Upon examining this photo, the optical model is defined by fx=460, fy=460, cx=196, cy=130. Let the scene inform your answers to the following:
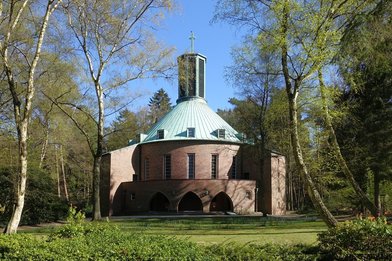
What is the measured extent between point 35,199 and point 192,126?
1902 cm

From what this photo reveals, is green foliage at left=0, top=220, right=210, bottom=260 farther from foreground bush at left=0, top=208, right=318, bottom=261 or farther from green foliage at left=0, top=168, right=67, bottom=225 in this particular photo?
green foliage at left=0, top=168, right=67, bottom=225

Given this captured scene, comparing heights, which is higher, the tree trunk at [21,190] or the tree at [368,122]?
the tree at [368,122]

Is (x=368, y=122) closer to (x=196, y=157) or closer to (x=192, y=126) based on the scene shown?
(x=196, y=157)

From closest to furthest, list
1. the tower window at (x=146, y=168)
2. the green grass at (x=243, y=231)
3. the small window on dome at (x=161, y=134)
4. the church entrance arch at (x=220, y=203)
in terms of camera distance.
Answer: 1. the green grass at (x=243, y=231)
2. the church entrance arch at (x=220, y=203)
3. the small window on dome at (x=161, y=134)
4. the tower window at (x=146, y=168)

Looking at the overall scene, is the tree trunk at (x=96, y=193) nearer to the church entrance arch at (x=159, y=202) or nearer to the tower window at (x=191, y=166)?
the tower window at (x=191, y=166)

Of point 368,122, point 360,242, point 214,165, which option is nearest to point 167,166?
point 214,165

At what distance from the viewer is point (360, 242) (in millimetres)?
8172

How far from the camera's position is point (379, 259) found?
26.0ft

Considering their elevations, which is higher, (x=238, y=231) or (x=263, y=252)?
(x=263, y=252)

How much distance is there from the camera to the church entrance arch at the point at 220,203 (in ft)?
141

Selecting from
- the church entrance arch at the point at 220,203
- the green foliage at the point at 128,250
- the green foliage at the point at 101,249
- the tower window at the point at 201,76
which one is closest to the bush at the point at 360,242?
the green foliage at the point at 128,250

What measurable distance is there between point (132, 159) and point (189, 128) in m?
6.66

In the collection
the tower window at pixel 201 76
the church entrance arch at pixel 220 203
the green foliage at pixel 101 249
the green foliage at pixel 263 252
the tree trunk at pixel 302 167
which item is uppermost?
the tower window at pixel 201 76

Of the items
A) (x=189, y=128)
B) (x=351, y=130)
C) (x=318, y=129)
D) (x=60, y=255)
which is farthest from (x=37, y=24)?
(x=189, y=128)
